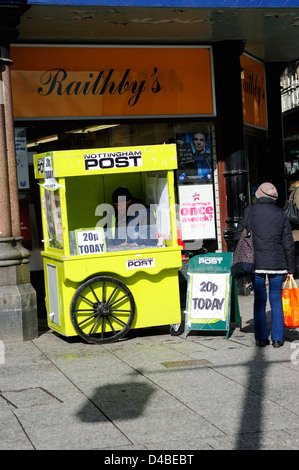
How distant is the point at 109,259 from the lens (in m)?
8.76

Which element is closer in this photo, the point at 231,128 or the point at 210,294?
the point at 210,294

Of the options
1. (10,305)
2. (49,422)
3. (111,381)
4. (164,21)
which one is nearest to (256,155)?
(164,21)

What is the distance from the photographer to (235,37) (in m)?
11.6

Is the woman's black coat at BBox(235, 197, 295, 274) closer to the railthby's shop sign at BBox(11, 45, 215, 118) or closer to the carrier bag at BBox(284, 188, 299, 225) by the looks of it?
the carrier bag at BBox(284, 188, 299, 225)

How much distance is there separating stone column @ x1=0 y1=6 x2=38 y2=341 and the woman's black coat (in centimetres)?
276

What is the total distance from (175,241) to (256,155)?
5.36 m

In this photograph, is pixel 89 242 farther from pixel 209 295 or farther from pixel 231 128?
pixel 231 128

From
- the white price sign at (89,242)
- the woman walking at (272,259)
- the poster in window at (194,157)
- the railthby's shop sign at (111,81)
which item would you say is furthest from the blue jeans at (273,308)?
the railthby's shop sign at (111,81)

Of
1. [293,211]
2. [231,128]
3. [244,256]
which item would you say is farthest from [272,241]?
[231,128]

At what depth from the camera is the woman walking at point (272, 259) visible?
26.7ft

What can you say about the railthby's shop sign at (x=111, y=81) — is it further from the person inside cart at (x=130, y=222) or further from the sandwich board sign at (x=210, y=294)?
the sandwich board sign at (x=210, y=294)

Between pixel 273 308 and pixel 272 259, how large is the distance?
53 centimetres

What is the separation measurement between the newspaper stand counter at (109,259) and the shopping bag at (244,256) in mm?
866

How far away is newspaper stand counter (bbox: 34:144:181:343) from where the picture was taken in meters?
8.61
